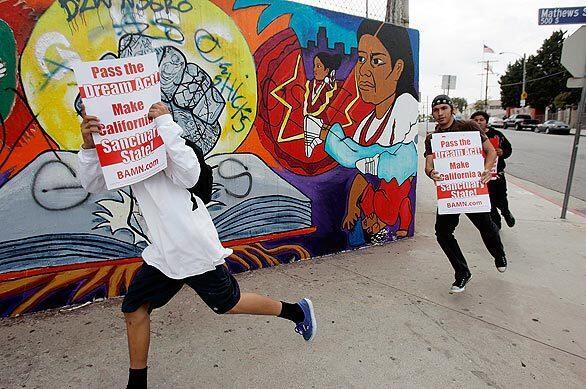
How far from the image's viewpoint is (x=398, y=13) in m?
5.17

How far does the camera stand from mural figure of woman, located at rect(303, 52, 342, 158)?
14.1 feet

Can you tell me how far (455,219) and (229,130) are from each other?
7.05 ft

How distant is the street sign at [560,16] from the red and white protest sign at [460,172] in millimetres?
3956

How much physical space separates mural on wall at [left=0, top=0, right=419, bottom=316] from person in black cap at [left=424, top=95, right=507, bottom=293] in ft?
3.47

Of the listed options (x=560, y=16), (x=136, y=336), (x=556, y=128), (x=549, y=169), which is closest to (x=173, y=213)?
(x=136, y=336)

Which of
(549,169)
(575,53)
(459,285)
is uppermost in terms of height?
(575,53)

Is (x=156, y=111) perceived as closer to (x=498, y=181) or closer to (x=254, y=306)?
(x=254, y=306)

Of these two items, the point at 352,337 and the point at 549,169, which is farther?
the point at 549,169

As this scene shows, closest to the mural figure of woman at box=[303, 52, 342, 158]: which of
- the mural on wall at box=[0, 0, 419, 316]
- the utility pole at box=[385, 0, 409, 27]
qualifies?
the mural on wall at box=[0, 0, 419, 316]

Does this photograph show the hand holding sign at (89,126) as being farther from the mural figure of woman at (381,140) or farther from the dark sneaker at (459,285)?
the dark sneaker at (459,285)

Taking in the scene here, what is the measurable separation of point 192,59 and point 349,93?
5.68 feet

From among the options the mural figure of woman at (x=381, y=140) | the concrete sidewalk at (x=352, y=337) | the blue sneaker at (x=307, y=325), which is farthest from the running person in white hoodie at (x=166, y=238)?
the mural figure of woman at (x=381, y=140)

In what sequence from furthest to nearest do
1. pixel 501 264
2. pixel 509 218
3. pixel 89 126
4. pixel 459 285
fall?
pixel 509 218 < pixel 501 264 < pixel 459 285 < pixel 89 126

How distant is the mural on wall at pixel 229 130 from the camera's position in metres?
3.07
